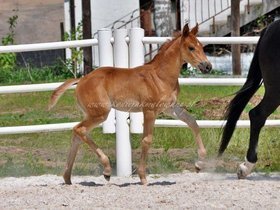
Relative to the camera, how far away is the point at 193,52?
7.54m

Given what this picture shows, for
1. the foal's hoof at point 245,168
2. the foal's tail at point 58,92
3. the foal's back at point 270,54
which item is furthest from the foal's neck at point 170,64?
the foal's hoof at point 245,168

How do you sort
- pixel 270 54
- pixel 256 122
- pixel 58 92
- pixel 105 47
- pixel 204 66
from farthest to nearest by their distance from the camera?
pixel 105 47 → pixel 256 122 → pixel 270 54 → pixel 58 92 → pixel 204 66

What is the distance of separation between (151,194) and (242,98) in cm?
165

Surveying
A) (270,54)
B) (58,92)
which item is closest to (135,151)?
(58,92)

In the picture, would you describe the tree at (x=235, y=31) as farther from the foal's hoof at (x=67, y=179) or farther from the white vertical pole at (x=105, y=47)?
the foal's hoof at (x=67, y=179)

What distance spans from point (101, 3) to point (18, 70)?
3241 millimetres

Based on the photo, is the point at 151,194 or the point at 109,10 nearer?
the point at 151,194

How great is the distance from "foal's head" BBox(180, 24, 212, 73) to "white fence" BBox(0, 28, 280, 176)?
941 millimetres

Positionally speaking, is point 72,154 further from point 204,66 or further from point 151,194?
point 204,66

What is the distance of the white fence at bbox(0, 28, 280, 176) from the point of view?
850 centimetres

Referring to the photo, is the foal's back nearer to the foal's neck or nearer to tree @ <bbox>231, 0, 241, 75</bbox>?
the foal's neck

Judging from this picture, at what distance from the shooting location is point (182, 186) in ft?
24.3

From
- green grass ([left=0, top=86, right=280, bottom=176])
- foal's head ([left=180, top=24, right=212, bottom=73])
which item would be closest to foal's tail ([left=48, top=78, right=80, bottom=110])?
foal's head ([left=180, top=24, right=212, bottom=73])

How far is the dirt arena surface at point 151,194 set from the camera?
21.9 ft
